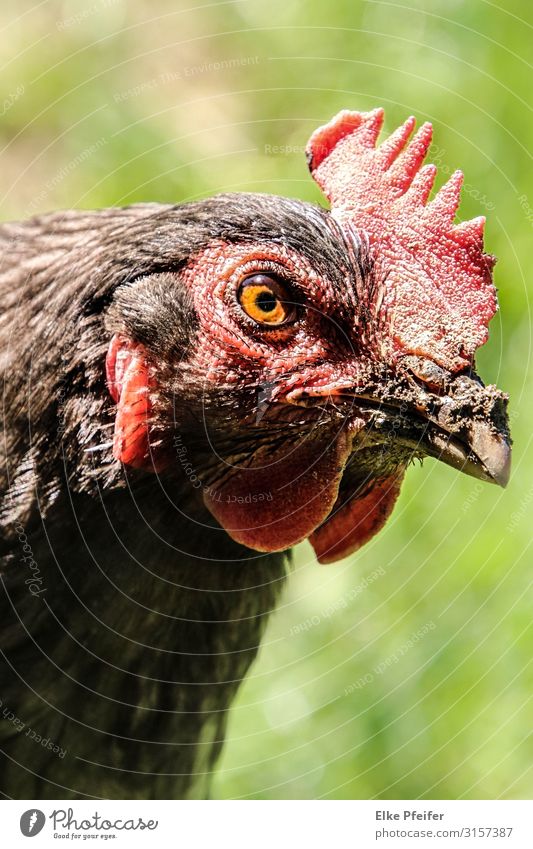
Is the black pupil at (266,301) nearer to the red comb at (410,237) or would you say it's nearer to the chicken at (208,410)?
the chicken at (208,410)

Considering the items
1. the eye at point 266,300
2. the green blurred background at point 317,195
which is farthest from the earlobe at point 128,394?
the green blurred background at point 317,195

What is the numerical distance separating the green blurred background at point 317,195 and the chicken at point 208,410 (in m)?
1.23

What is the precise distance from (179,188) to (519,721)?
241 cm

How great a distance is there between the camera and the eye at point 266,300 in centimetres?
189

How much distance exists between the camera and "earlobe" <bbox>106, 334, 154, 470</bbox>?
1.93 m

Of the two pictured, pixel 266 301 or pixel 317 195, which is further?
pixel 317 195

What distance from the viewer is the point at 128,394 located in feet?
6.32

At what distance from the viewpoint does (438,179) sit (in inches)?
164

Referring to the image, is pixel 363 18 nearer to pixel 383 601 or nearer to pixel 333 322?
pixel 383 601
